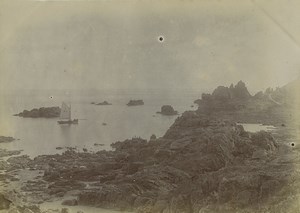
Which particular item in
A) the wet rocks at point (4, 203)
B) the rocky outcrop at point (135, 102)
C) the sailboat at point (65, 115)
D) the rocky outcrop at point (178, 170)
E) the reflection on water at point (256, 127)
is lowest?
the wet rocks at point (4, 203)

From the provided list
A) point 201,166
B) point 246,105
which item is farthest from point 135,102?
point 246,105

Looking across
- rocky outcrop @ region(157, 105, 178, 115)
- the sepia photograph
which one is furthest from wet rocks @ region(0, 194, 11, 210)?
rocky outcrop @ region(157, 105, 178, 115)

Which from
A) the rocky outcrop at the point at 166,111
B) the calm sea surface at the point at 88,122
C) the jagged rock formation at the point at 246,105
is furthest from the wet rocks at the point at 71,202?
the jagged rock formation at the point at 246,105

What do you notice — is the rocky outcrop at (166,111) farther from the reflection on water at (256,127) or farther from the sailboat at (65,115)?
the sailboat at (65,115)

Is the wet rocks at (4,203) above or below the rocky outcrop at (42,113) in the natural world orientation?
below

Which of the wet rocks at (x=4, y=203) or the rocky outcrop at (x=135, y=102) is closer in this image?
the rocky outcrop at (x=135, y=102)

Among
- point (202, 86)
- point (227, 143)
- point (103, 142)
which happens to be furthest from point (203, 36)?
point (103, 142)

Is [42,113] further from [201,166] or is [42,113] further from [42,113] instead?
[201,166]
